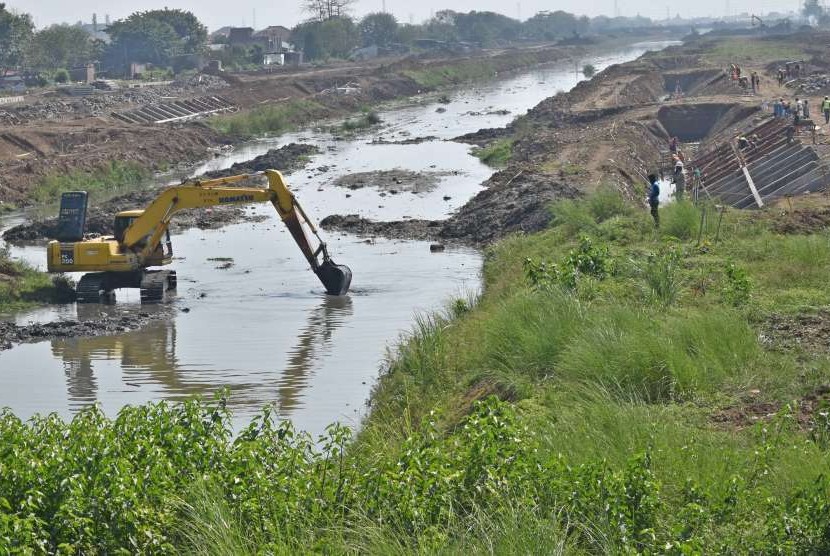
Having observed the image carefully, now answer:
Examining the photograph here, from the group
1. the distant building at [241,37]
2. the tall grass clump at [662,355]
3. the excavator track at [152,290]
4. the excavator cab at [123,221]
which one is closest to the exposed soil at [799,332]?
the tall grass clump at [662,355]

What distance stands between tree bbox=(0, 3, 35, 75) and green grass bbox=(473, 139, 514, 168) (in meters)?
69.1

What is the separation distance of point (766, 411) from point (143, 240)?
1805 cm

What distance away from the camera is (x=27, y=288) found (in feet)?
93.6

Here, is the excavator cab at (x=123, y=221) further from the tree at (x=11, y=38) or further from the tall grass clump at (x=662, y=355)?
the tree at (x=11, y=38)

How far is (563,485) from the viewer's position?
1046cm

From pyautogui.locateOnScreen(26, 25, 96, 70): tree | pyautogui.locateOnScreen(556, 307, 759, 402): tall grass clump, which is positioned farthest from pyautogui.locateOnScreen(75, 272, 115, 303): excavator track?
pyautogui.locateOnScreen(26, 25, 96, 70): tree

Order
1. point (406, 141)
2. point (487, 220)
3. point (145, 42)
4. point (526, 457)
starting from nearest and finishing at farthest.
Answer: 1. point (526, 457)
2. point (487, 220)
3. point (406, 141)
4. point (145, 42)

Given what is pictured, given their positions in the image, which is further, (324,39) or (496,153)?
(324,39)

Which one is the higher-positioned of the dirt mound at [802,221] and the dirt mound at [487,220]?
the dirt mound at [802,221]

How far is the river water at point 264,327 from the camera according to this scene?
2098 cm

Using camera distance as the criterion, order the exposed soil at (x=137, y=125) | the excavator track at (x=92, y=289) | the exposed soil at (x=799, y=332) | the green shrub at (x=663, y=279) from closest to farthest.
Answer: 1. the exposed soil at (x=799, y=332)
2. the green shrub at (x=663, y=279)
3. the excavator track at (x=92, y=289)
4. the exposed soil at (x=137, y=125)

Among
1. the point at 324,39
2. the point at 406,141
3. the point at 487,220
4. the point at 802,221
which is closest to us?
the point at 802,221

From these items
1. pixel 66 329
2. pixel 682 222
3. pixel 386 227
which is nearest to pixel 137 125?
pixel 386 227

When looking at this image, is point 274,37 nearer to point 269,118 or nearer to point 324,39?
point 324,39
